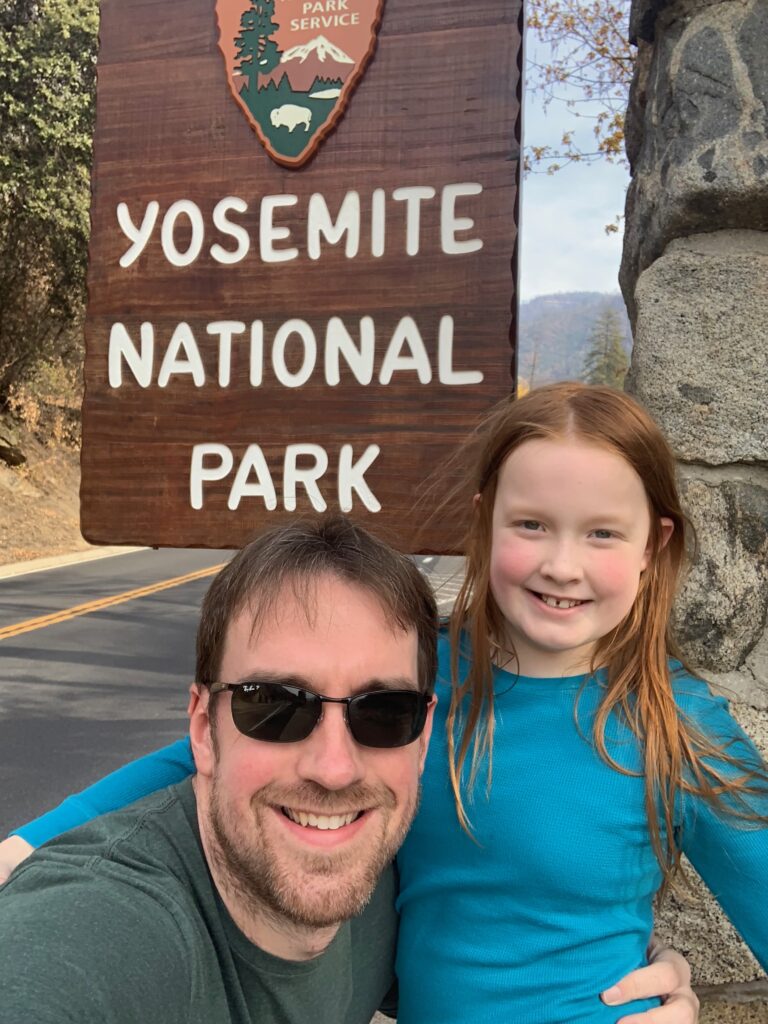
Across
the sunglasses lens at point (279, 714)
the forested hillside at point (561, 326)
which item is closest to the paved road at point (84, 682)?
the sunglasses lens at point (279, 714)

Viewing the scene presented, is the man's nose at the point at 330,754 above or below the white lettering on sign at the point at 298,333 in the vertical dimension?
below

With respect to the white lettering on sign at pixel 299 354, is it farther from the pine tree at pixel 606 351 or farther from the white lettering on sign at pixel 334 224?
the pine tree at pixel 606 351

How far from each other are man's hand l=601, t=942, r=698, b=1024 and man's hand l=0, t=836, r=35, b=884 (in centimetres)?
82

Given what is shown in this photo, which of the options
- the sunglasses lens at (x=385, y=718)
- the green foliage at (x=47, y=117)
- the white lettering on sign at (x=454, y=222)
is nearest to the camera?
the sunglasses lens at (x=385, y=718)

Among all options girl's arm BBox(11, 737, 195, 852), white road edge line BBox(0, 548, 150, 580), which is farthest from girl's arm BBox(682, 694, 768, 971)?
white road edge line BBox(0, 548, 150, 580)

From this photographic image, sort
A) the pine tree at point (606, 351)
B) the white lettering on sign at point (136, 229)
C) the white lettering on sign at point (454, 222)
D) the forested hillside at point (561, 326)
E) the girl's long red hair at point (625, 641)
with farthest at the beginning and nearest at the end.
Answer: the forested hillside at point (561, 326) < the pine tree at point (606, 351) < the white lettering on sign at point (136, 229) < the white lettering on sign at point (454, 222) < the girl's long red hair at point (625, 641)

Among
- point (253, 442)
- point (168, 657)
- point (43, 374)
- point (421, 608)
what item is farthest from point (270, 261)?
point (43, 374)

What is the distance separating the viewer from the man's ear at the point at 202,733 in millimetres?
1136

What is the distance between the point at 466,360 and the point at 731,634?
602mm

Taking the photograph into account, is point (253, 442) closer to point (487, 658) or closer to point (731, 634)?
point (487, 658)

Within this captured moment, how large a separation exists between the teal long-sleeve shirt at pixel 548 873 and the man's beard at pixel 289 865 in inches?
8.3

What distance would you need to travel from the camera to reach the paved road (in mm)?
4723

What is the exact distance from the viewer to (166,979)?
92cm

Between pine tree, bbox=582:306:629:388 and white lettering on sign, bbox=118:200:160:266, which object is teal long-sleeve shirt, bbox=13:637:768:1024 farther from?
pine tree, bbox=582:306:629:388
